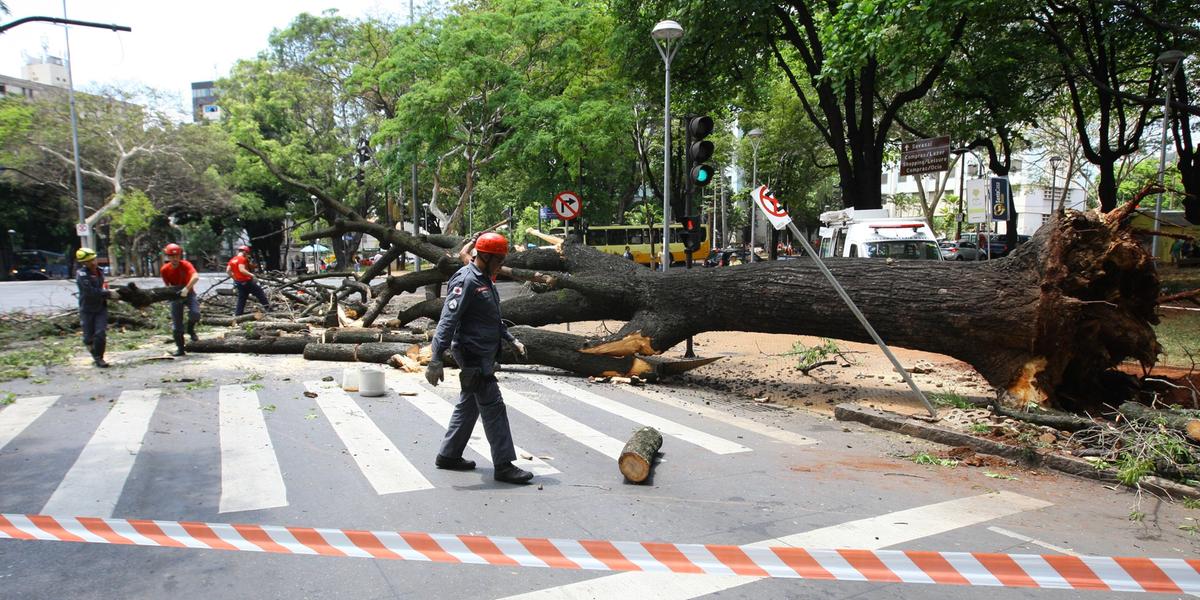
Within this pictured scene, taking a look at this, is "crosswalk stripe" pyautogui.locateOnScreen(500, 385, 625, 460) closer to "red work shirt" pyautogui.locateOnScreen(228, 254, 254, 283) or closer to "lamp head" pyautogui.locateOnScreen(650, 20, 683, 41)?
"lamp head" pyautogui.locateOnScreen(650, 20, 683, 41)

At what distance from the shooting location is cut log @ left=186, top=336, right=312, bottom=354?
34.8 ft

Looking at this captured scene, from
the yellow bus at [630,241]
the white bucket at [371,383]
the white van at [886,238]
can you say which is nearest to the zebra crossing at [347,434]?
the white bucket at [371,383]

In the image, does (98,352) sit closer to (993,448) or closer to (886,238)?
(993,448)

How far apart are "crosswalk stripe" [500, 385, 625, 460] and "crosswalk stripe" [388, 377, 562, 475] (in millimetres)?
595

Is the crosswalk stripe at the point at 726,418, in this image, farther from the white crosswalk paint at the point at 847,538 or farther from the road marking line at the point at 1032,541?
the road marking line at the point at 1032,541

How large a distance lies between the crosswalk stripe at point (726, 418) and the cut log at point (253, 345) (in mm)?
5560

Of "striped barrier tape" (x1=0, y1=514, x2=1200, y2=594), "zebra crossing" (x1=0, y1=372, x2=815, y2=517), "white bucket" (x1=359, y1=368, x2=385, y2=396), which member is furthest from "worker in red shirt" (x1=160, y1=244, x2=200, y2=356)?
"striped barrier tape" (x1=0, y1=514, x2=1200, y2=594)

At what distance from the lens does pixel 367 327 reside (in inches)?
452

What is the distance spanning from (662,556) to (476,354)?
2.07 metres

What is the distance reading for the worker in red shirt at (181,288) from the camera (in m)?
10.1

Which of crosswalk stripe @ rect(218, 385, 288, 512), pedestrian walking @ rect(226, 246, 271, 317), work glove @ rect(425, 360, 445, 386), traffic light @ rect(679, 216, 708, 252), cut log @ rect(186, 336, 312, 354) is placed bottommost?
crosswalk stripe @ rect(218, 385, 288, 512)

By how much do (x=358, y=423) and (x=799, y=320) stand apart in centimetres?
493

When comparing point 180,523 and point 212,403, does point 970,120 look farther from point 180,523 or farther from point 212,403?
point 180,523

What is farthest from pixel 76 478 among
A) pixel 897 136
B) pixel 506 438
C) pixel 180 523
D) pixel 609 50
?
pixel 897 136
